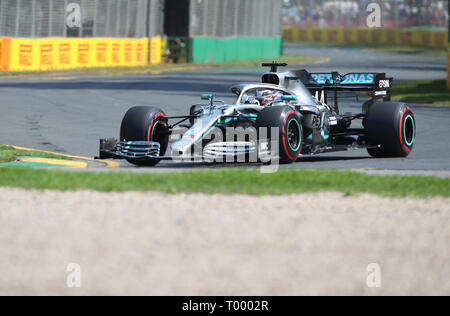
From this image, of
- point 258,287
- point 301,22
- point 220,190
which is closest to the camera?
point 258,287

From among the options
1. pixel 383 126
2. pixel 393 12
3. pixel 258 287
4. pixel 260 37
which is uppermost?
pixel 393 12

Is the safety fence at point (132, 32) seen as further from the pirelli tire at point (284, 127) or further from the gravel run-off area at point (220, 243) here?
the gravel run-off area at point (220, 243)

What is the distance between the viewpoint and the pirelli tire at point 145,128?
47.4 feet

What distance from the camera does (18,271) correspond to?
7.57 metres

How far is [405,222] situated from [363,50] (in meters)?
63.3

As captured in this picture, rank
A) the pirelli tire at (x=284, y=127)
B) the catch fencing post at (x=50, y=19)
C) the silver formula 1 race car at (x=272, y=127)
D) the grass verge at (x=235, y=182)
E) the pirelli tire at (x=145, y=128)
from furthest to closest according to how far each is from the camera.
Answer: the catch fencing post at (x=50, y=19) → the pirelli tire at (x=145, y=128) → the silver formula 1 race car at (x=272, y=127) → the pirelli tire at (x=284, y=127) → the grass verge at (x=235, y=182)

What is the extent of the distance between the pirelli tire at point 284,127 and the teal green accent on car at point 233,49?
3559 cm

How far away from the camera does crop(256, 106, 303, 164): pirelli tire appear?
45.1 feet

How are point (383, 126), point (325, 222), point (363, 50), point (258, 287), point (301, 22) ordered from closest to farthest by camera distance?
1. point (258, 287)
2. point (325, 222)
3. point (383, 126)
4. point (363, 50)
5. point (301, 22)

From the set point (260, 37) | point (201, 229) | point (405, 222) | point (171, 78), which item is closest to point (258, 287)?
point (201, 229)

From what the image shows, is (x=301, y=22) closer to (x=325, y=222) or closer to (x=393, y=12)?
(x=393, y=12)

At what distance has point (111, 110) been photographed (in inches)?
920

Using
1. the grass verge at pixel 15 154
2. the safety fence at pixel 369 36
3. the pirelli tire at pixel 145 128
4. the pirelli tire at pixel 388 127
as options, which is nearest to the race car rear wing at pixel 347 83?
the pirelli tire at pixel 388 127

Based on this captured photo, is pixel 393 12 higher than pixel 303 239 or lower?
higher
